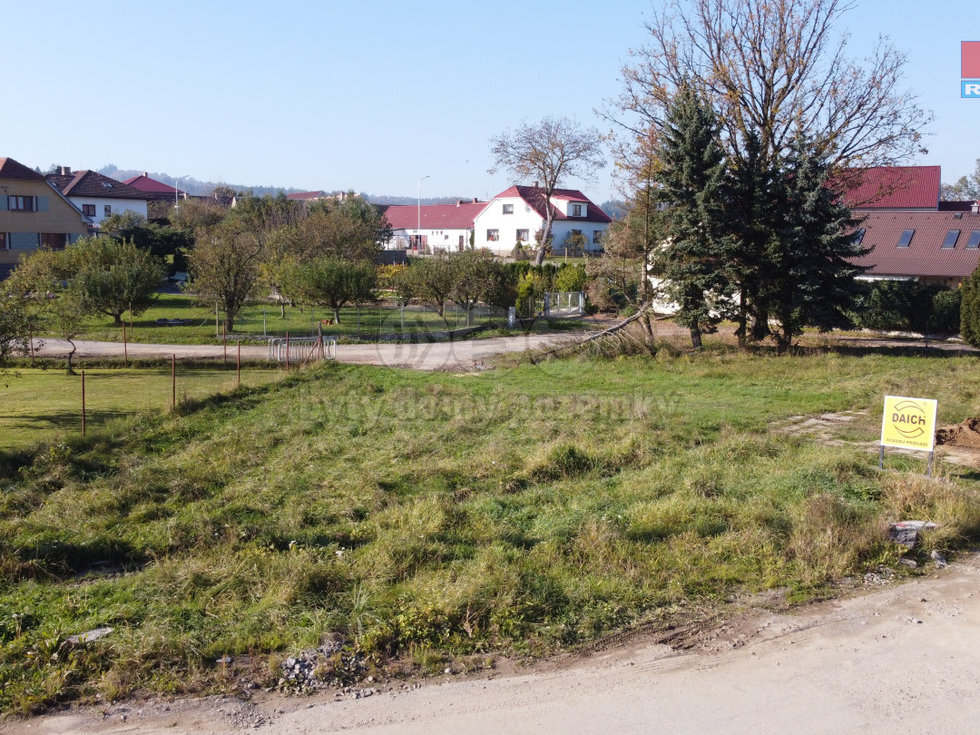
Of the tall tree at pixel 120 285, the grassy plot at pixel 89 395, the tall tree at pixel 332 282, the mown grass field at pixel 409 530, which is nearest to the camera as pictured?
the mown grass field at pixel 409 530

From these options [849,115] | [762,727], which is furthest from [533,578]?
[849,115]

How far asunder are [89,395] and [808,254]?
21.0 metres

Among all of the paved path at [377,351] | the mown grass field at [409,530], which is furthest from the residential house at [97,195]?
the mown grass field at [409,530]

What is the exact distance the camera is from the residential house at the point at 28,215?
47562 millimetres

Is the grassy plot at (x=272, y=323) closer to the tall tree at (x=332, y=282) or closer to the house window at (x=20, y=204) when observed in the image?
the tall tree at (x=332, y=282)

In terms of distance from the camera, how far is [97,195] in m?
66.9

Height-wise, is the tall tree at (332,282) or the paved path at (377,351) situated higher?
the tall tree at (332,282)

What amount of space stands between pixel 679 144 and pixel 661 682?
21776mm

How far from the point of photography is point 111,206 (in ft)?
223

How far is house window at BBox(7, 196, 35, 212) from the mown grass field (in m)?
40.8

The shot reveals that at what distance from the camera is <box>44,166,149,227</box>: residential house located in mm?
66562

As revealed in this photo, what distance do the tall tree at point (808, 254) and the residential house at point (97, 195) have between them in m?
55.9

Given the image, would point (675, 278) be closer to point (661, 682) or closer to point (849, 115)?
point (849, 115)

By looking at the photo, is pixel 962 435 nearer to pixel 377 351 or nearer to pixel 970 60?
pixel 970 60
